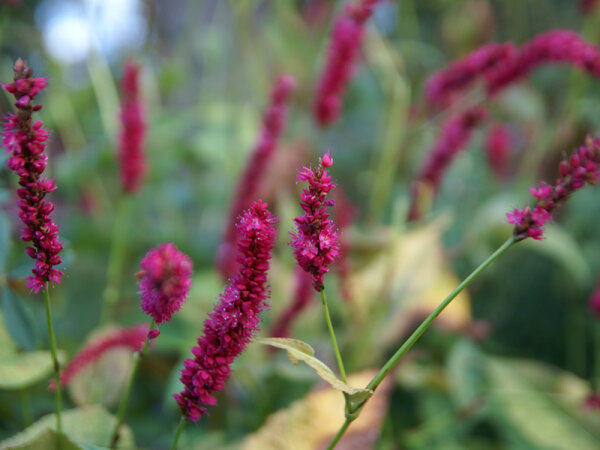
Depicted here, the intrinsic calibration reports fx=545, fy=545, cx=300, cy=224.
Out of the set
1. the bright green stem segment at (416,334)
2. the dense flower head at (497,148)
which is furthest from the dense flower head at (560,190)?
the dense flower head at (497,148)

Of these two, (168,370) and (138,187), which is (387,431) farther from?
(138,187)

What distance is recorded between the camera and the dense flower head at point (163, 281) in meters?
0.22

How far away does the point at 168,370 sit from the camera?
590 mm

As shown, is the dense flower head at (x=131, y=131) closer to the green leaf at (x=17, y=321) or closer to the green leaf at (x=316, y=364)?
the green leaf at (x=17, y=321)

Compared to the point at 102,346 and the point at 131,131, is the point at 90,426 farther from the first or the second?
the point at 131,131

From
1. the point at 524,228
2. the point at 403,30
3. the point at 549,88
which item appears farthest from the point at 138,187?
the point at 549,88

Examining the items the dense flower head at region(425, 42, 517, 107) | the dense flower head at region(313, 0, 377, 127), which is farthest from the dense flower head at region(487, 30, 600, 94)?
the dense flower head at region(313, 0, 377, 127)

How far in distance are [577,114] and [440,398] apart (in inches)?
17.5

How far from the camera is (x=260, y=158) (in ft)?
1.71

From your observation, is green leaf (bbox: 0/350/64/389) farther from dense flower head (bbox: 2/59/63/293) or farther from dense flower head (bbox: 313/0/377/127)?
dense flower head (bbox: 313/0/377/127)

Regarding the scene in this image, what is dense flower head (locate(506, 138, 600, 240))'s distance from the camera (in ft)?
0.83

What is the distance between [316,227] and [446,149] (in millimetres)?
366

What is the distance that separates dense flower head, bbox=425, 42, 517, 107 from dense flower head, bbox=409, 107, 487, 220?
0.03 meters

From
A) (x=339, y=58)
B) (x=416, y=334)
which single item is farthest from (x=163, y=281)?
(x=339, y=58)
